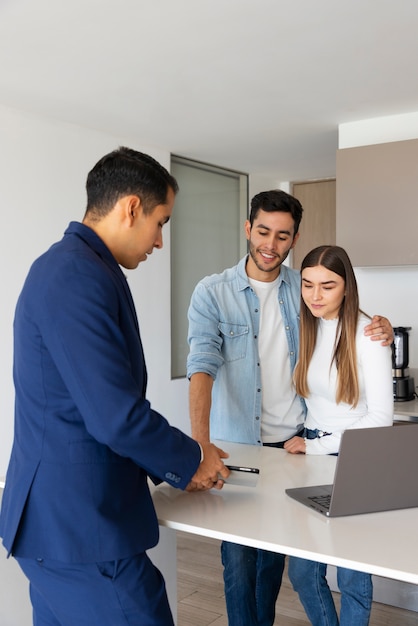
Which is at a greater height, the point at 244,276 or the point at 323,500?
the point at 244,276

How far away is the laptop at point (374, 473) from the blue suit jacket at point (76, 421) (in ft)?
1.39

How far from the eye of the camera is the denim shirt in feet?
7.79

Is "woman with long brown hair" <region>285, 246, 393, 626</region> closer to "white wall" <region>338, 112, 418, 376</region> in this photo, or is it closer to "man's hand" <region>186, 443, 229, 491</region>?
"man's hand" <region>186, 443, 229, 491</region>

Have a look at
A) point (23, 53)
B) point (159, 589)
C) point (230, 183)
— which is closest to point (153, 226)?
point (159, 589)

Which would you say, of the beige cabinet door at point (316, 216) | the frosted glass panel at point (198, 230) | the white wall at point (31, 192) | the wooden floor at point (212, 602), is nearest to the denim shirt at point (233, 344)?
the wooden floor at point (212, 602)

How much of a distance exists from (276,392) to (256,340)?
0.19m

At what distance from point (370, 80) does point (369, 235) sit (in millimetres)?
963

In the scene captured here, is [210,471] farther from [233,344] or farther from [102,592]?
[233,344]

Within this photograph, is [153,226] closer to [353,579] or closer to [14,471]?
[14,471]

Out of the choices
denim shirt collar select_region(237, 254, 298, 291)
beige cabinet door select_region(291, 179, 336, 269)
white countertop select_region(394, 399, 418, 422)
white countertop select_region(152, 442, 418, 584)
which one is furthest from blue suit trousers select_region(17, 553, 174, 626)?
beige cabinet door select_region(291, 179, 336, 269)

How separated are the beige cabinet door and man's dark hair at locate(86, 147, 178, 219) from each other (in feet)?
15.8

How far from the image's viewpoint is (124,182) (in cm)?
149

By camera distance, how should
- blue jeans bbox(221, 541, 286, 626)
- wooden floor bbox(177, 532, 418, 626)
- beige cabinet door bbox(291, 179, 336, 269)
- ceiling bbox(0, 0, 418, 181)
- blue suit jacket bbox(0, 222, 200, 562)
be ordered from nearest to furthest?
1. blue suit jacket bbox(0, 222, 200, 562)
2. blue jeans bbox(221, 541, 286, 626)
3. ceiling bbox(0, 0, 418, 181)
4. wooden floor bbox(177, 532, 418, 626)
5. beige cabinet door bbox(291, 179, 336, 269)

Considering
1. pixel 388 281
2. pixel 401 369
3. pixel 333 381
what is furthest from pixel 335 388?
pixel 388 281
